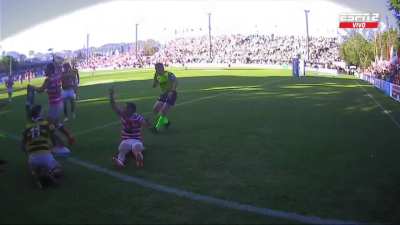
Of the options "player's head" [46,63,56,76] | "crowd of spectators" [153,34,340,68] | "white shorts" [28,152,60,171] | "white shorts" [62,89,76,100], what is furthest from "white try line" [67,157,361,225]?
"crowd of spectators" [153,34,340,68]

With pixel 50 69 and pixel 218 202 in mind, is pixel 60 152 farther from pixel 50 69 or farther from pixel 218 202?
pixel 218 202

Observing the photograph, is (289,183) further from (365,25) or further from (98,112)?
(365,25)

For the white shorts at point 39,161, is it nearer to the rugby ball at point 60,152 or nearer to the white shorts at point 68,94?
the rugby ball at point 60,152

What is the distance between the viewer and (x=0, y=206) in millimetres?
5641

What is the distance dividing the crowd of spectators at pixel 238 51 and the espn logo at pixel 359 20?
154ft

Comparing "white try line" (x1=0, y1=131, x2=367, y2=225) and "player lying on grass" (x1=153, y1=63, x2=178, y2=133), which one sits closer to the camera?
"white try line" (x1=0, y1=131, x2=367, y2=225)

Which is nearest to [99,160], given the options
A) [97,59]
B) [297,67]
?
[297,67]

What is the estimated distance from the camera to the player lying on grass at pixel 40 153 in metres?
6.47

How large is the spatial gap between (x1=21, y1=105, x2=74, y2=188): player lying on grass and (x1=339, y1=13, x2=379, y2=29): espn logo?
48.2 metres

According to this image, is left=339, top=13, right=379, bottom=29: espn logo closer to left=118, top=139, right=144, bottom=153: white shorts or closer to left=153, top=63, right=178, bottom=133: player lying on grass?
left=153, top=63, right=178, bottom=133: player lying on grass

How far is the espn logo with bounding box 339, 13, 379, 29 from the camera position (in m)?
50.3

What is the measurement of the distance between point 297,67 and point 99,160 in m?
37.2

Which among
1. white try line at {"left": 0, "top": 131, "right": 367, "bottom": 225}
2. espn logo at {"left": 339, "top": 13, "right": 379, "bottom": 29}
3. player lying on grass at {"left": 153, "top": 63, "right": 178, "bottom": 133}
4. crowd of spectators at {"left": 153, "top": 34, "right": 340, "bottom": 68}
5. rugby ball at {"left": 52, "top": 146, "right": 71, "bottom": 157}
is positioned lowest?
white try line at {"left": 0, "top": 131, "right": 367, "bottom": 225}

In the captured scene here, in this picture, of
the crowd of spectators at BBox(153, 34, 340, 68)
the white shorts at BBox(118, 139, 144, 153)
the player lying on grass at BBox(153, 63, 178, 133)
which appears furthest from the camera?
the crowd of spectators at BBox(153, 34, 340, 68)
